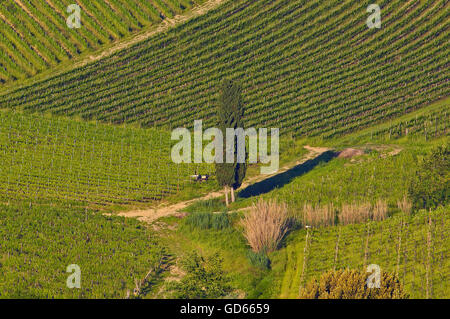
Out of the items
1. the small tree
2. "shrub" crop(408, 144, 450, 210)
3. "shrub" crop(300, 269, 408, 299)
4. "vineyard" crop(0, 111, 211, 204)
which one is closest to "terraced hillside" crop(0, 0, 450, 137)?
"vineyard" crop(0, 111, 211, 204)

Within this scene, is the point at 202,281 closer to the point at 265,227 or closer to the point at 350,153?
the point at 265,227

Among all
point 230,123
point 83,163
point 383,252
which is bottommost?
point 383,252

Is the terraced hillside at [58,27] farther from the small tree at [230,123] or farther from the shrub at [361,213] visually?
the shrub at [361,213]

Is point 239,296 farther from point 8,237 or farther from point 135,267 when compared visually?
point 8,237

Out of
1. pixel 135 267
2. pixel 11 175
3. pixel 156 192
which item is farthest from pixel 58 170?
pixel 135 267

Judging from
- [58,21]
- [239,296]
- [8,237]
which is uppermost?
[58,21]

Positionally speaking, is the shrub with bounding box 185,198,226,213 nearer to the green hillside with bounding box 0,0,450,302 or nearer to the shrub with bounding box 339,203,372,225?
the green hillside with bounding box 0,0,450,302

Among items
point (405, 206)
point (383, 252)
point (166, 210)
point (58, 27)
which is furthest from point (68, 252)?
point (58, 27)
